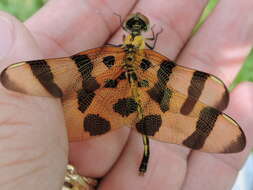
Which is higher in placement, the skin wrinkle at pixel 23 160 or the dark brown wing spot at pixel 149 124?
the dark brown wing spot at pixel 149 124

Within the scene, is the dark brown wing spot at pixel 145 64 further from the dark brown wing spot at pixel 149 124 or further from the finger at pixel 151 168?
the finger at pixel 151 168

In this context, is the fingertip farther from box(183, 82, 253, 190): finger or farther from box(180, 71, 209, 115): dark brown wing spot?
box(183, 82, 253, 190): finger

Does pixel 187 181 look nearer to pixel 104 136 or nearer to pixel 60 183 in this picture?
pixel 104 136

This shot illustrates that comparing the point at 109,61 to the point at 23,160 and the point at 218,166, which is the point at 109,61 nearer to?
the point at 23,160

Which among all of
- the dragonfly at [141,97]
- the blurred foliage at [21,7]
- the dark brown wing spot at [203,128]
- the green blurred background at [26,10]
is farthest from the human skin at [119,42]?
the blurred foliage at [21,7]

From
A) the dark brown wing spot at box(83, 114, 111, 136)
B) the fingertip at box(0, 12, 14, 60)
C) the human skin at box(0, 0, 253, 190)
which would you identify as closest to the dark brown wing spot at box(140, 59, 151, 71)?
the dark brown wing spot at box(83, 114, 111, 136)

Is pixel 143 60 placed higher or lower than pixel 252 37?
lower

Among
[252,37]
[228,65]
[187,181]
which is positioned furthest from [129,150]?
[252,37]

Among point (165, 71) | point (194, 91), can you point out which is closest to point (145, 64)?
point (165, 71)
